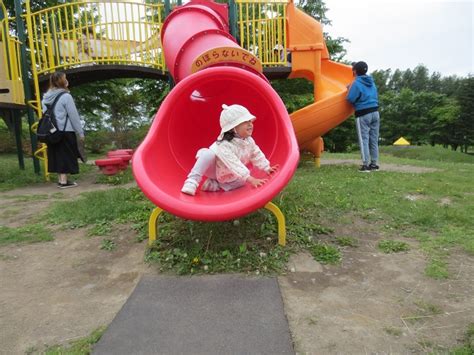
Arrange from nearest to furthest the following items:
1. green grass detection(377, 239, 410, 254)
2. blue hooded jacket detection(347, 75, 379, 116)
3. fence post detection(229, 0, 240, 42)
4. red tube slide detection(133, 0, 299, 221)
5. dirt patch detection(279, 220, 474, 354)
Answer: dirt patch detection(279, 220, 474, 354), red tube slide detection(133, 0, 299, 221), green grass detection(377, 239, 410, 254), blue hooded jacket detection(347, 75, 379, 116), fence post detection(229, 0, 240, 42)

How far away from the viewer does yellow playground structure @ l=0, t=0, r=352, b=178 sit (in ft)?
21.3

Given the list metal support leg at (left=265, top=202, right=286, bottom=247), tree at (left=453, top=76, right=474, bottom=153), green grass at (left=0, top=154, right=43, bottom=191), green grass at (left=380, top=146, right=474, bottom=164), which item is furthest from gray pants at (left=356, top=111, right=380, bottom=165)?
tree at (left=453, top=76, right=474, bottom=153)

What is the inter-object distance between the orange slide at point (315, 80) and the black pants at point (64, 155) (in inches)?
138

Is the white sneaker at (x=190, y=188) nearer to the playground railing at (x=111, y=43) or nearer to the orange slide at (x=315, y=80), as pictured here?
the orange slide at (x=315, y=80)

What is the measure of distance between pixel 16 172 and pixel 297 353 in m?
7.34

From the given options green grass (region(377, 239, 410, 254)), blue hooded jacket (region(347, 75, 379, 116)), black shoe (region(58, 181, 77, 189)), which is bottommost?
green grass (region(377, 239, 410, 254))

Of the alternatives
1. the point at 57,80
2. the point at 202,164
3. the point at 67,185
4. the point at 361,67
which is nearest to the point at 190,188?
the point at 202,164

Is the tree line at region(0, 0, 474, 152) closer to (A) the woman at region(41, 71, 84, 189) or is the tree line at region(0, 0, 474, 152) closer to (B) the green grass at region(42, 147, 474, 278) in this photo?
(A) the woman at region(41, 71, 84, 189)

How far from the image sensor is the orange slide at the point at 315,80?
629 centimetres

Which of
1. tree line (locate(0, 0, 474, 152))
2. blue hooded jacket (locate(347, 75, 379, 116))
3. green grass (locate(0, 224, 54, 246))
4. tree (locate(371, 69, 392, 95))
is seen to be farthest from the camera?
tree (locate(371, 69, 392, 95))

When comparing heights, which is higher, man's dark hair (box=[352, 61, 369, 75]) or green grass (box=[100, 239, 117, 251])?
man's dark hair (box=[352, 61, 369, 75])

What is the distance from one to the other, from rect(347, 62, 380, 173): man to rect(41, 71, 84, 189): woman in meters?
4.41

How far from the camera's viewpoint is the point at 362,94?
6289mm

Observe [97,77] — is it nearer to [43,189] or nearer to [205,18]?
[43,189]
